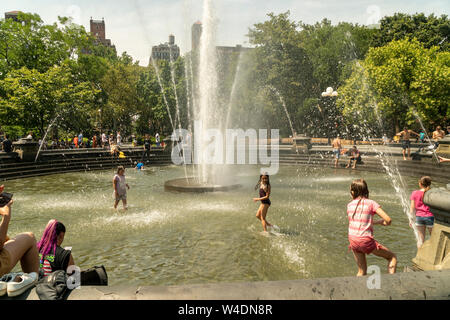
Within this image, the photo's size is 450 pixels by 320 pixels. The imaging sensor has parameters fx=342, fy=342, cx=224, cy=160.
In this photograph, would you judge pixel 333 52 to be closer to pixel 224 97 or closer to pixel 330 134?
pixel 330 134

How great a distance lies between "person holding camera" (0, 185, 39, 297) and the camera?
10.1 ft

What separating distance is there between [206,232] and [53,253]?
14.5 feet

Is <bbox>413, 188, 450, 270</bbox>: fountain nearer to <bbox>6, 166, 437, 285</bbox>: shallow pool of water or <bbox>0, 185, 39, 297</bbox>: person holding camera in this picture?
<bbox>6, 166, 437, 285</bbox>: shallow pool of water

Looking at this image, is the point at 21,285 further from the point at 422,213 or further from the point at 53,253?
the point at 422,213

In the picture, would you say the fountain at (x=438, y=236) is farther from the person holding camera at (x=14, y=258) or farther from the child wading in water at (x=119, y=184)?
the child wading in water at (x=119, y=184)

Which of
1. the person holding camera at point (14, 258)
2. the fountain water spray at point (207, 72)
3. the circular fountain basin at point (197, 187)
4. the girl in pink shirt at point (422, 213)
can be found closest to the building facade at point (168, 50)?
the fountain water spray at point (207, 72)

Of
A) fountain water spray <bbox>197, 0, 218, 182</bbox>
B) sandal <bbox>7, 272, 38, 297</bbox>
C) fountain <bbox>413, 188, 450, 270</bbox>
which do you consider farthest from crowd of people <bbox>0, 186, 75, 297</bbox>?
fountain water spray <bbox>197, 0, 218, 182</bbox>

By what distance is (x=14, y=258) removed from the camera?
403 centimetres

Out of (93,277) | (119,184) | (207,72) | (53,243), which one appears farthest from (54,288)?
(207,72)

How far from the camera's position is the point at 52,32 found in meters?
38.3

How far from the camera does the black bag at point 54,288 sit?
9.95 feet

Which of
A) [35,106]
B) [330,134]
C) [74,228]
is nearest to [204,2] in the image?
[74,228]

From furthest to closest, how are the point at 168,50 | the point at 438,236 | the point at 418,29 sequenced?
1. the point at 168,50
2. the point at 418,29
3. the point at 438,236
